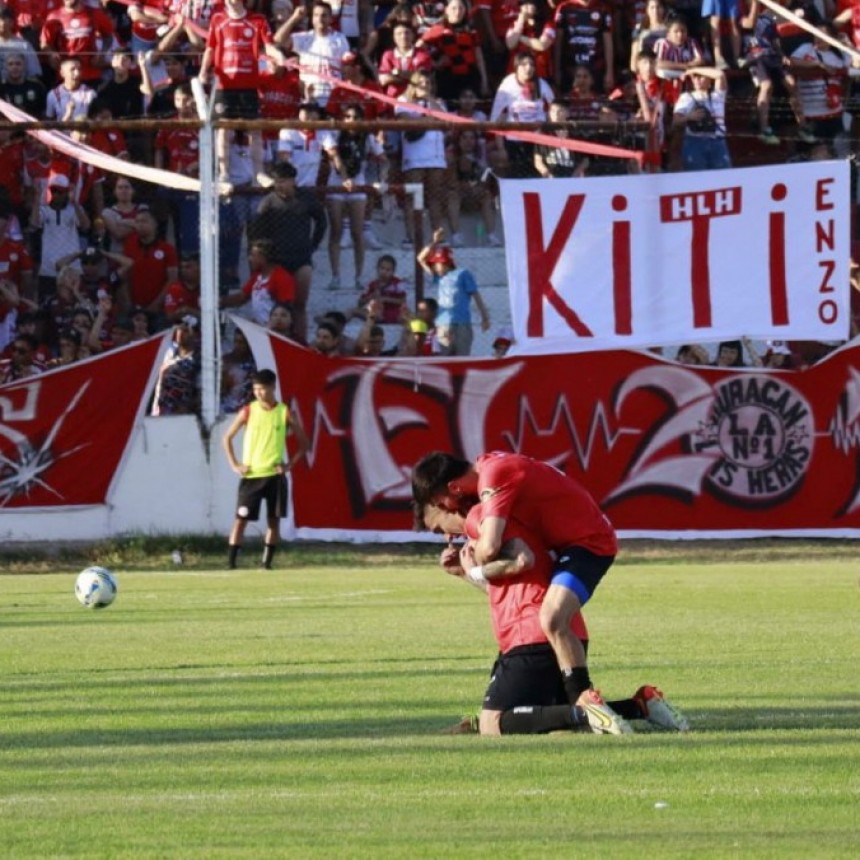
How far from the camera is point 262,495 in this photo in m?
22.3

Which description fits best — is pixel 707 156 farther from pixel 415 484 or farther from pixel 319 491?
pixel 415 484

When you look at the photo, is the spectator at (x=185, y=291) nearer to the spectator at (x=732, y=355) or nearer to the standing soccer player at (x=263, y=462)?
the standing soccer player at (x=263, y=462)

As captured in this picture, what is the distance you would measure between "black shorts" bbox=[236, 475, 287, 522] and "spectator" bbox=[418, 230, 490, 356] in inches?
114

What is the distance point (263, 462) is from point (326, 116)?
4879 millimetres

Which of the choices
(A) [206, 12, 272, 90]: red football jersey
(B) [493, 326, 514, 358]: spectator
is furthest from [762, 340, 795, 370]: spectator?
(A) [206, 12, 272, 90]: red football jersey

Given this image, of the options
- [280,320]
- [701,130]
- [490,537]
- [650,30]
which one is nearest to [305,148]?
[280,320]

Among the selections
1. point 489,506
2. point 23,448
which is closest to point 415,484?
point 489,506

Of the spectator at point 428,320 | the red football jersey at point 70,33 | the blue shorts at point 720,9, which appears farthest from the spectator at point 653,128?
the red football jersey at point 70,33

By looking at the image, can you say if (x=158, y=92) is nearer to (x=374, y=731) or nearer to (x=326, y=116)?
(x=326, y=116)

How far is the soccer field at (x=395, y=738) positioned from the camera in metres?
6.90

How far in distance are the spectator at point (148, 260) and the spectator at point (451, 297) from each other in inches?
113

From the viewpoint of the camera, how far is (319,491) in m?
23.6

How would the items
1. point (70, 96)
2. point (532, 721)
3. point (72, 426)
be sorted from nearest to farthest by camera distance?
1. point (532, 721)
2. point (72, 426)
3. point (70, 96)

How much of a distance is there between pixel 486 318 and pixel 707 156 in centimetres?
326
